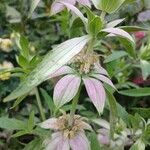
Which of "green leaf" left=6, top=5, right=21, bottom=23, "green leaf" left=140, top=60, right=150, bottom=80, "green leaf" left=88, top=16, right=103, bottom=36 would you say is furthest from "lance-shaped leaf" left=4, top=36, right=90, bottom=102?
"green leaf" left=6, top=5, right=21, bottom=23

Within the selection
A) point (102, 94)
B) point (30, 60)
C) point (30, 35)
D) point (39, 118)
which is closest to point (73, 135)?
point (102, 94)

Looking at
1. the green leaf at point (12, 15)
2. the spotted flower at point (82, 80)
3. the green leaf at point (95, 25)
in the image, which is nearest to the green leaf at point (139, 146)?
the spotted flower at point (82, 80)

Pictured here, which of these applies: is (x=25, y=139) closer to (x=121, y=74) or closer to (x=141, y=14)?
(x=121, y=74)

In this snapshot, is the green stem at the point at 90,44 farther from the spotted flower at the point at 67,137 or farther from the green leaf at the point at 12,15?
the green leaf at the point at 12,15

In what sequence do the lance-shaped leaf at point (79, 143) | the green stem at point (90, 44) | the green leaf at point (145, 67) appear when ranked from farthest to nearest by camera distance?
the green leaf at point (145, 67)
the lance-shaped leaf at point (79, 143)
the green stem at point (90, 44)

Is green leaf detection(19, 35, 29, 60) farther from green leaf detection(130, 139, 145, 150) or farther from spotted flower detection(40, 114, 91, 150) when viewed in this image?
green leaf detection(130, 139, 145, 150)

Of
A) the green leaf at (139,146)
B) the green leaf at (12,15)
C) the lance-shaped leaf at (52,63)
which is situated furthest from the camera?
the green leaf at (12,15)

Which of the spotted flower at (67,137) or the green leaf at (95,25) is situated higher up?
the green leaf at (95,25)
